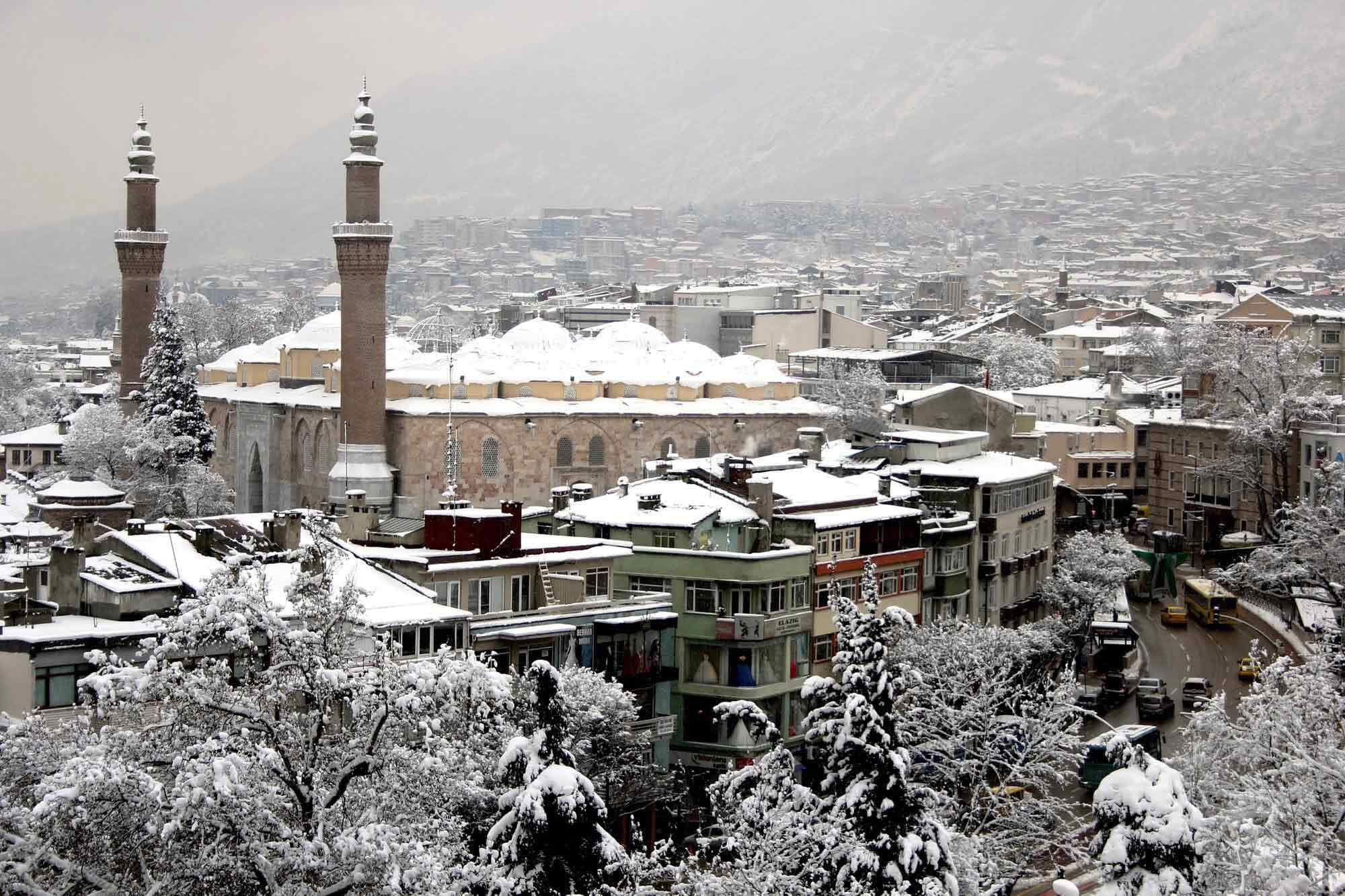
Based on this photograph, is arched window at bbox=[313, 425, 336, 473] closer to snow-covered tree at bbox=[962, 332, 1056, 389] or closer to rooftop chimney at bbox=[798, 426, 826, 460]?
rooftop chimney at bbox=[798, 426, 826, 460]

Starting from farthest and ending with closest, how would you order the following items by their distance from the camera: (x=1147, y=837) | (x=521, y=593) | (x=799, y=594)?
(x=799, y=594) < (x=521, y=593) < (x=1147, y=837)

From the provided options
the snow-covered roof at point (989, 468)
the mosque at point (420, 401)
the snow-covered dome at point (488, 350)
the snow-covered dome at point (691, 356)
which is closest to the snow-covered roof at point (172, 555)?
the snow-covered roof at point (989, 468)

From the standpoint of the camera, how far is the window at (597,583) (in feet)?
95.1

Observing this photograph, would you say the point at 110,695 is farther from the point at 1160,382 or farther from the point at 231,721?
the point at 1160,382

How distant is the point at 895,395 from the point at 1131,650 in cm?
2556

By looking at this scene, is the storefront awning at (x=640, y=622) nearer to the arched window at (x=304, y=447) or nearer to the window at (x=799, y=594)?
the window at (x=799, y=594)

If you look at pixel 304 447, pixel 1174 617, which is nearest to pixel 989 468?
pixel 1174 617

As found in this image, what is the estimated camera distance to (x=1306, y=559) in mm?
42031

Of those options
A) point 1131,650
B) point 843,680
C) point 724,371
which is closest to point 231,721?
point 843,680

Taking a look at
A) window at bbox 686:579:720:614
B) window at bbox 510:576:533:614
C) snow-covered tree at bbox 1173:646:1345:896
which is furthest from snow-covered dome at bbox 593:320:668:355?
snow-covered tree at bbox 1173:646:1345:896

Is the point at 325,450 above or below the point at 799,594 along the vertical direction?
above

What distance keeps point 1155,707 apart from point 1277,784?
15.3 m

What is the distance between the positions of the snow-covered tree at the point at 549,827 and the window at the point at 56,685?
6.22m

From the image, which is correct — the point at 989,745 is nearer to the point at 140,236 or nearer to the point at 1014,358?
the point at 140,236
